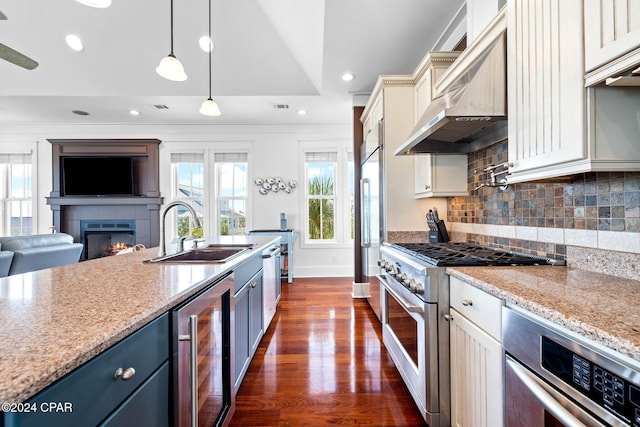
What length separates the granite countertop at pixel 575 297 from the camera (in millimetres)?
655

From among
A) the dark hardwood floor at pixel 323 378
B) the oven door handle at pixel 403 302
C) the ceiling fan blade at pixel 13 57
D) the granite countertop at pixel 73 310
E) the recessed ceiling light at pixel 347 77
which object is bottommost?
the dark hardwood floor at pixel 323 378

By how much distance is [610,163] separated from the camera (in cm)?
99

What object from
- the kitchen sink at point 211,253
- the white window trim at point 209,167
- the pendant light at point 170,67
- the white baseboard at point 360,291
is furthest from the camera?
the white window trim at point 209,167

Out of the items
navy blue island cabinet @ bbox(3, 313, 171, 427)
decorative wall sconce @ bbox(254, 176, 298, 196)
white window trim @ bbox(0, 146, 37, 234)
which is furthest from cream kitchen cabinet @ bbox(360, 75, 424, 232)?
white window trim @ bbox(0, 146, 37, 234)

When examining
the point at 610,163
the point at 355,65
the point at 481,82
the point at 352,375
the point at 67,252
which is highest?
the point at 355,65

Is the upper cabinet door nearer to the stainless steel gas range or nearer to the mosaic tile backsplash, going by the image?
the mosaic tile backsplash

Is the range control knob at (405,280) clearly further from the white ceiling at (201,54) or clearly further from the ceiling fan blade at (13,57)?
the ceiling fan blade at (13,57)

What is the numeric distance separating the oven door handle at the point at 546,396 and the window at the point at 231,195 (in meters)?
5.13

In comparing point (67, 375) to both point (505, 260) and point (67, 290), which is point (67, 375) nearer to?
point (67, 290)

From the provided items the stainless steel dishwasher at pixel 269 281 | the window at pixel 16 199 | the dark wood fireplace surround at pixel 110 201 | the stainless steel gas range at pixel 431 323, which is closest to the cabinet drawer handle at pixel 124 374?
the stainless steel gas range at pixel 431 323

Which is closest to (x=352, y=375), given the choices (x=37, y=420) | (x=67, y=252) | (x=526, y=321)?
(x=526, y=321)

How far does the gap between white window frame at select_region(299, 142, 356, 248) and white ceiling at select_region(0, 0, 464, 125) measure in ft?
3.04

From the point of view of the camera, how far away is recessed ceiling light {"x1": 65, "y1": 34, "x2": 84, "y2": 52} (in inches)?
145

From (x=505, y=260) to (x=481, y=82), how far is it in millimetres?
928
